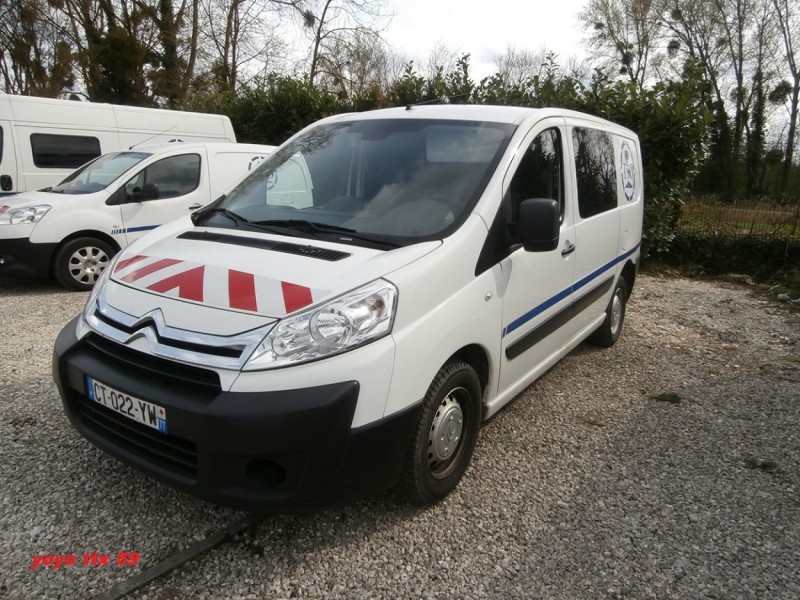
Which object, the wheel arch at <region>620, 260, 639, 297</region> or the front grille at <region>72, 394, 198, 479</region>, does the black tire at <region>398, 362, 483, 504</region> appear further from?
the wheel arch at <region>620, 260, 639, 297</region>

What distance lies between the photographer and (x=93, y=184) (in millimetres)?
6965

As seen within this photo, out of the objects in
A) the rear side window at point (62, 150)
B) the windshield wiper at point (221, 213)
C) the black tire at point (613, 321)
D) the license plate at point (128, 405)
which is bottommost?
the black tire at point (613, 321)

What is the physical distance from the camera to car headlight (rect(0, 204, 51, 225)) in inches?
246

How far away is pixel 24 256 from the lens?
20.7 feet

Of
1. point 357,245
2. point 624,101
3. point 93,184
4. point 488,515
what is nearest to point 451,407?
point 488,515

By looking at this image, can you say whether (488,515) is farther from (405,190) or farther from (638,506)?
(405,190)

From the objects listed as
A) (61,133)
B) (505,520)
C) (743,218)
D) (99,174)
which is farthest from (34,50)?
(505,520)

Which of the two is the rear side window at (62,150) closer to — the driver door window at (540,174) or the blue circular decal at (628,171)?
the blue circular decal at (628,171)

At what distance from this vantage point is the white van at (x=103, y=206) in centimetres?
632

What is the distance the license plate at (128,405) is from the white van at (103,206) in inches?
178

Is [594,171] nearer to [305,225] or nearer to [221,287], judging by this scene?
[305,225]

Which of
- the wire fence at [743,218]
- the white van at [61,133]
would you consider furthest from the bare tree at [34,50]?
the wire fence at [743,218]

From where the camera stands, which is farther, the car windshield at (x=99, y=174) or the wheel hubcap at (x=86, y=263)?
the car windshield at (x=99, y=174)

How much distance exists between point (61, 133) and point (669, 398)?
9.52m
